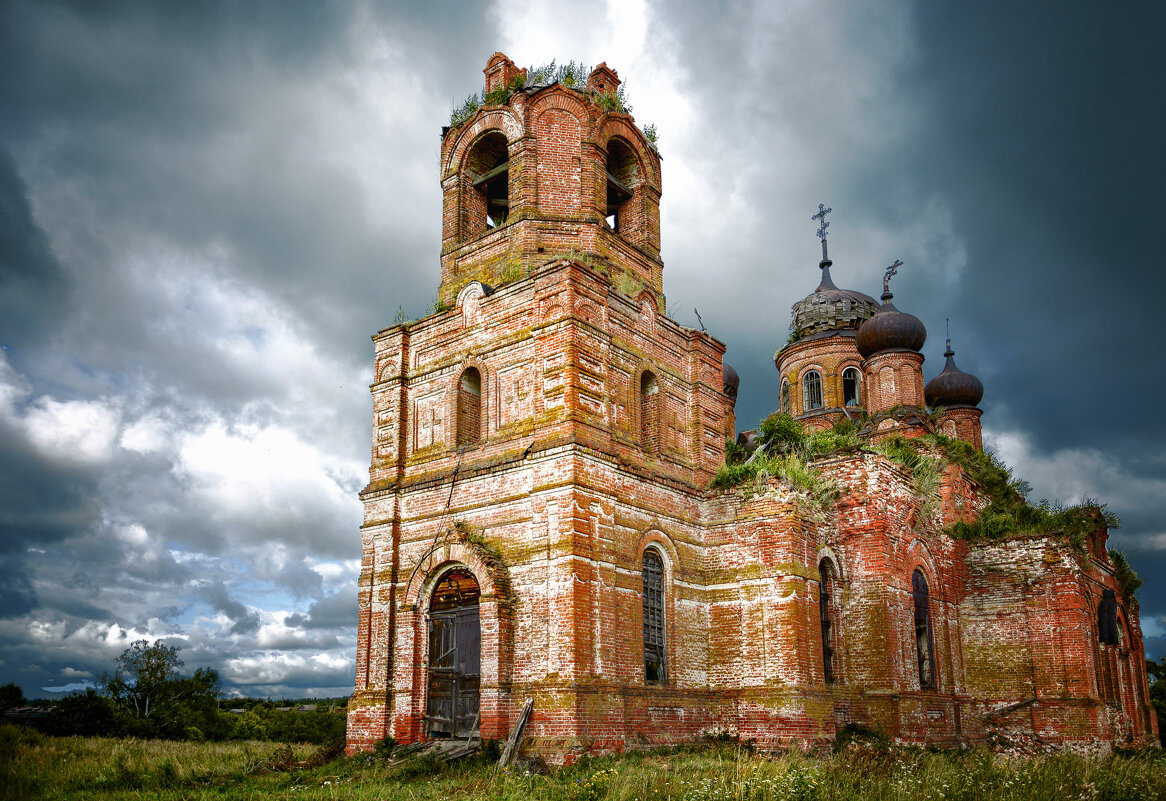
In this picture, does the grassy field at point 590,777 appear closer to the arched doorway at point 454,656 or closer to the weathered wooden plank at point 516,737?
the weathered wooden plank at point 516,737

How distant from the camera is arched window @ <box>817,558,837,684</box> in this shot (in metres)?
16.2

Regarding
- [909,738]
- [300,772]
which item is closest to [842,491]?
[909,738]

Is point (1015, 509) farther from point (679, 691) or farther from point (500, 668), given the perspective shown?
point (500, 668)

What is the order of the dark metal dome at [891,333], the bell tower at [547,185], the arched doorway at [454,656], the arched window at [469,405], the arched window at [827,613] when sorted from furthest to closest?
1. the dark metal dome at [891,333]
2. the bell tower at [547,185]
3. the arched window at [827,613]
4. the arched window at [469,405]
5. the arched doorway at [454,656]

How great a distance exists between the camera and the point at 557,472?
13859 mm

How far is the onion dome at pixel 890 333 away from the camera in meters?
25.5

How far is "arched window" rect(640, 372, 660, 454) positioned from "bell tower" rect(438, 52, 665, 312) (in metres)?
1.53

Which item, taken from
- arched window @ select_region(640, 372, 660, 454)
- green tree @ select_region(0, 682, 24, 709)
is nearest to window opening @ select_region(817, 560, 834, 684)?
arched window @ select_region(640, 372, 660, 454)

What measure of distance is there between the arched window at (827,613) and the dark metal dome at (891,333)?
1089 centimetres

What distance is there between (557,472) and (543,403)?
127 cm

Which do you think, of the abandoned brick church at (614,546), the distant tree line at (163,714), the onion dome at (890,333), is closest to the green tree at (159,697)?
the distant tree line at (163,714)

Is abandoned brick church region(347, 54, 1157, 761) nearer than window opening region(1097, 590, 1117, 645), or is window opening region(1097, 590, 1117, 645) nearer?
abandoned brick church region(347, 54, 1157, 761)

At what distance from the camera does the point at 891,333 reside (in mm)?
25516

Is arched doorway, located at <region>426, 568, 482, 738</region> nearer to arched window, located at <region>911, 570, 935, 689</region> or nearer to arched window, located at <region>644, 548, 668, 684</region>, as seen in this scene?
arched window, located at <region>644, 548, 668, 684</region>
